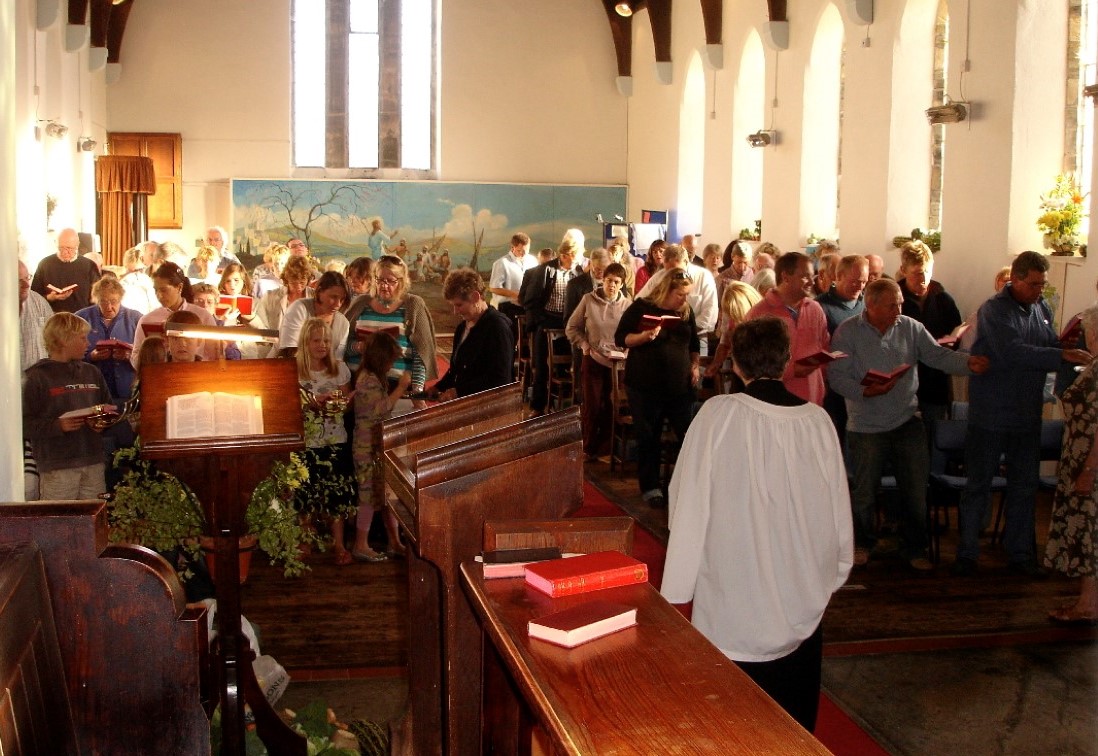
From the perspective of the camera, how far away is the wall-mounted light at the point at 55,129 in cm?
1359

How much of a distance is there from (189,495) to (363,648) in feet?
3.63

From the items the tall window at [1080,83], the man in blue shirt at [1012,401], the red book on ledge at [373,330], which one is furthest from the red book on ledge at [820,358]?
the tall window at [1080,83]

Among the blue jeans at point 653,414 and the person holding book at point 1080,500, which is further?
the blue jeans at point 653,414

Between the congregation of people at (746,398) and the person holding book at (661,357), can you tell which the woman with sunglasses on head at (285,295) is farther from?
the person holding book at (661,357)

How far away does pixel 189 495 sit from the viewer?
4215 millimetres

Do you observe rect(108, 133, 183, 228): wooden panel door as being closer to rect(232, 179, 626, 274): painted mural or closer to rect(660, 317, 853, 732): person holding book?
rect(232, 179, 626, 274): painted mural

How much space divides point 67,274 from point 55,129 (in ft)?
11.6

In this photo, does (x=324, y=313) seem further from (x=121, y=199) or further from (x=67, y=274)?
(x=121, y=199)

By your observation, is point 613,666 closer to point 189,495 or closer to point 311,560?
point 189,495

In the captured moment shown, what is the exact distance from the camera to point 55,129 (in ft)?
44.7

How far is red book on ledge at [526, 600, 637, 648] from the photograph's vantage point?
70.4 inches

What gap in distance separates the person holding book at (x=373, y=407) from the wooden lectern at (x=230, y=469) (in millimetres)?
2475

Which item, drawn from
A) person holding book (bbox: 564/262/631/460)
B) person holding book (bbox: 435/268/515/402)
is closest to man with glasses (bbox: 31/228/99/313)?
person holding book (bbox: 564/262/631/460)

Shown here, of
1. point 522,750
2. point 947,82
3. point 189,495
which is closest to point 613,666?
point 522,750
